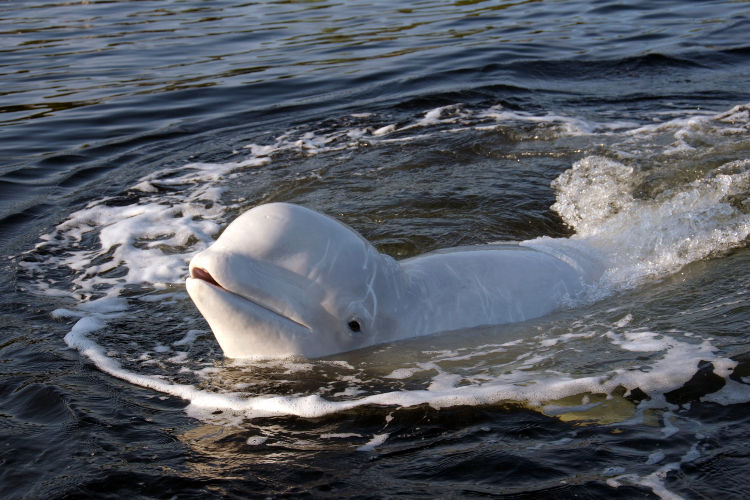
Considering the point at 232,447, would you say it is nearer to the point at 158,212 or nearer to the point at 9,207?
the point at 158,212

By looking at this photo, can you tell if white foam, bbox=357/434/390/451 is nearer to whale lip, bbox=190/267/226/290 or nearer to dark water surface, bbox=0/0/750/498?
dark water surface, bbox=0/0/750/498

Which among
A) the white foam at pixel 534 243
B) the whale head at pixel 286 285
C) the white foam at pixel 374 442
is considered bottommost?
the white foam at pixel 374 442

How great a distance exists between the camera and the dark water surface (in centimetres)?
437

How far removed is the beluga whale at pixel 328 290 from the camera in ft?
17.1

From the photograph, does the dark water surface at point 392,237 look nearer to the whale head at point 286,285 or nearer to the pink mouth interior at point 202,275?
the whale head at point 286,285

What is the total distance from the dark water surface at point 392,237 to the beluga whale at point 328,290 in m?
0.16

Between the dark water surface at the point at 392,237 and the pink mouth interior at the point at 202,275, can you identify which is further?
the pink mouth interior at the point at 202,275

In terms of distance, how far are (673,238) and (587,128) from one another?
4391 mm

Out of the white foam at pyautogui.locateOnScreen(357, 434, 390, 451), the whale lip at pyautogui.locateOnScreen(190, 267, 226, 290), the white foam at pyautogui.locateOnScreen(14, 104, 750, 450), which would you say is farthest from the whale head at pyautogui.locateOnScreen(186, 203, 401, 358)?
the white foam at pyautogui.locateOnScreen(357, 434, 390, 451)

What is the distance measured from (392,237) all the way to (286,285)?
3138mm

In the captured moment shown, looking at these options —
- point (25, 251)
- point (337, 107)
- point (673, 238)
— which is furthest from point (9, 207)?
point (673, 238)

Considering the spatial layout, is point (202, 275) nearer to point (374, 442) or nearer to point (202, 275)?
point (202, 275)

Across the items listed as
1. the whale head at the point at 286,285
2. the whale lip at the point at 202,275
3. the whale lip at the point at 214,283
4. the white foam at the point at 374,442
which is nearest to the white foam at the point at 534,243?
the white foam at the point at 374,442

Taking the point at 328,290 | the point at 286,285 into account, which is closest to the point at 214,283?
the point at 286,285
